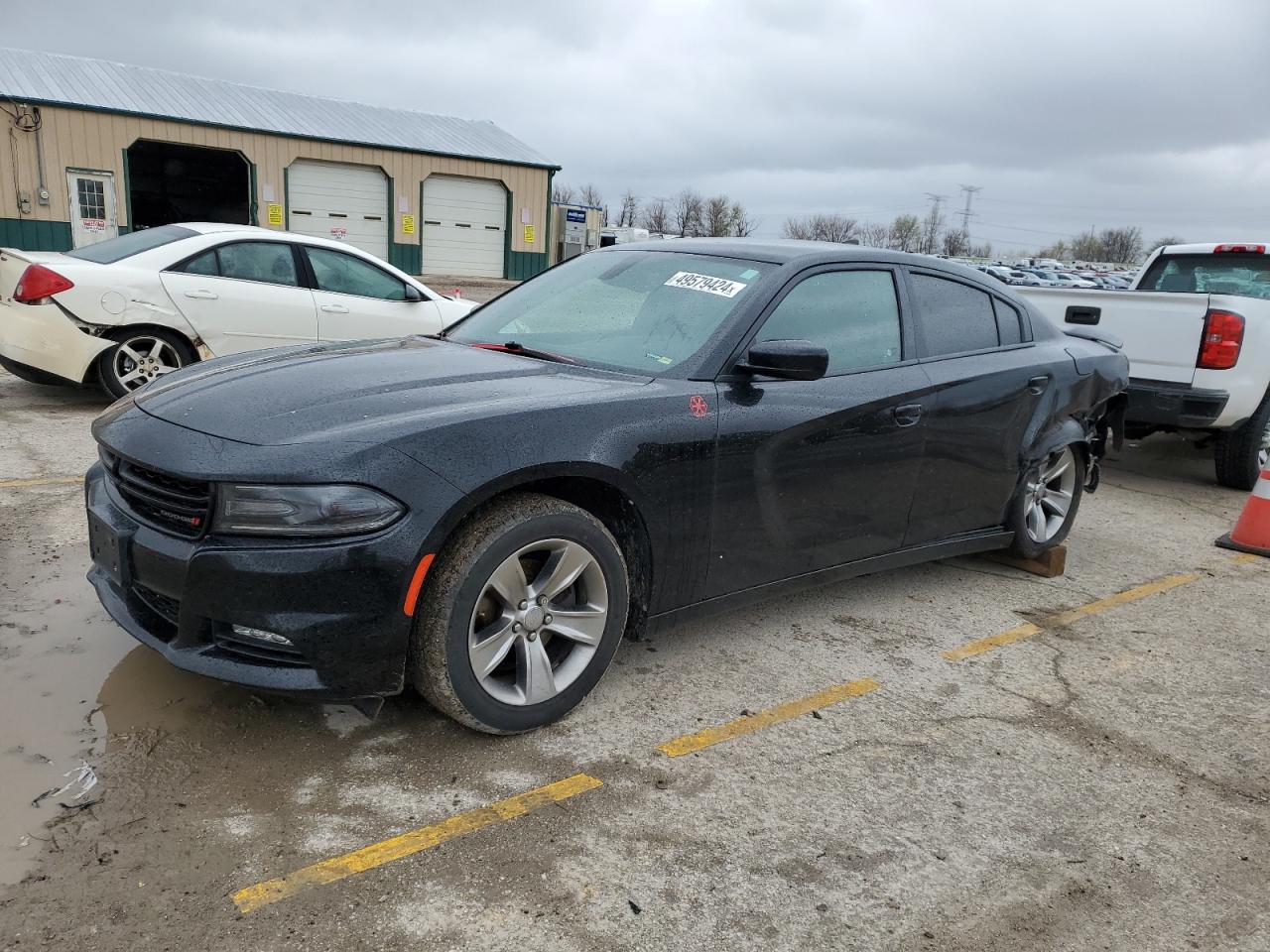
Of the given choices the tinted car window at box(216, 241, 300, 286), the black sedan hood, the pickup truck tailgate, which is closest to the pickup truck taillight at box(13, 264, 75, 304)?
the tinted car window at box(216, 241, 300, 286)

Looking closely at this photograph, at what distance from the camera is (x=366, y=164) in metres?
24.4

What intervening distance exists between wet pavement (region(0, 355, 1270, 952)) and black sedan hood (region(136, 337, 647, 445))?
963 mm

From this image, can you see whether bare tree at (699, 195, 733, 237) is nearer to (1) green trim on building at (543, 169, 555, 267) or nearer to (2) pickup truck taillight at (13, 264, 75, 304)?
(1) green trim on building at (543, 169, 555, 267)

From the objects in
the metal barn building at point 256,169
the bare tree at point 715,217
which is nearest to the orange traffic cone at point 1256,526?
the metal barn building at point 256,169

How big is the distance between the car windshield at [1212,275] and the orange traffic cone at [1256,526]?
2.62m

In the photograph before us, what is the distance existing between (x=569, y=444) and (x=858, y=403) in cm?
139

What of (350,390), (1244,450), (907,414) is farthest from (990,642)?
(1244,450)

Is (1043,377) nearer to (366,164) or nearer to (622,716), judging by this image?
(622,716)

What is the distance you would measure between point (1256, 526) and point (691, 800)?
15.9 ft

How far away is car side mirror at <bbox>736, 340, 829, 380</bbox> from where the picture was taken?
3.32 metres

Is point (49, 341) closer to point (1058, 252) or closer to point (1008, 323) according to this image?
point (1008, 323)

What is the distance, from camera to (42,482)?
5.46 meters

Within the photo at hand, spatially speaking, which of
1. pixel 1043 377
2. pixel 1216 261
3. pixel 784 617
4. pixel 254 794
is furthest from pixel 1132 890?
pixel 1216 261

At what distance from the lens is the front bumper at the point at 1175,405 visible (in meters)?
6.88
